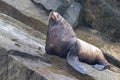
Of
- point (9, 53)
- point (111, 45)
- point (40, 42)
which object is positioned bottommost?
point (111, 45)

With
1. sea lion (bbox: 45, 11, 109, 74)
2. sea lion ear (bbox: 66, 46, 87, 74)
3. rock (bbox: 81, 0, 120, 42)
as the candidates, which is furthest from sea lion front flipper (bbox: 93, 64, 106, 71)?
rock (bbox: 81, 0, 120, 42)

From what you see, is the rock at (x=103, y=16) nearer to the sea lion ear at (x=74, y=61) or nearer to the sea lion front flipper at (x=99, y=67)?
the sea lion front flipper at (x=99, y=67)

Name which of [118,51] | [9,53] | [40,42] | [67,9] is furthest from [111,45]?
[9,53]

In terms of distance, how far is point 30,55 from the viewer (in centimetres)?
616

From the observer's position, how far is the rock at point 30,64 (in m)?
5.75

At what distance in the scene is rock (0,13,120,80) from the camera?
5746 millimetres

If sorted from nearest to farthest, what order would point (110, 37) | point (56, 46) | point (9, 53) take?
point (9, 53) → point (56, 46) → point (110, 37)

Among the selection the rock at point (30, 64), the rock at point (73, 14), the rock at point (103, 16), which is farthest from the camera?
the rock at point (103, 16)

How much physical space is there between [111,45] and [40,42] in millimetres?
2300

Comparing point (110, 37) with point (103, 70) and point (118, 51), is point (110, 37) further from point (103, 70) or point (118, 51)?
point (103, 70)

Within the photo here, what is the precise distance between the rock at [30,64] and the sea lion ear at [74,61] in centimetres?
7

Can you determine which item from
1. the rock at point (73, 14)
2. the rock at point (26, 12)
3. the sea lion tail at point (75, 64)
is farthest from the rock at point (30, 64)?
the rock at point (73, 14)

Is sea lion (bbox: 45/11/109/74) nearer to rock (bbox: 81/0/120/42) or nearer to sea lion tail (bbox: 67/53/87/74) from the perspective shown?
sea lion tail (bbox: 67/53/87/74)

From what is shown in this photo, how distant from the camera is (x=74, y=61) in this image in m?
6.34
